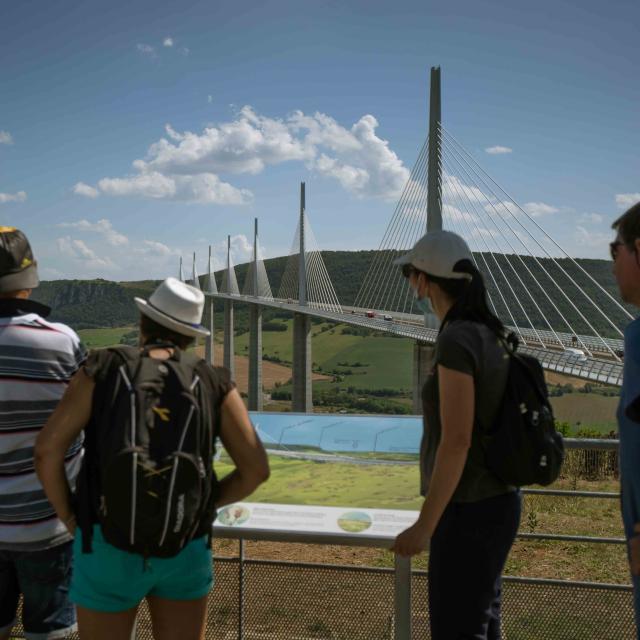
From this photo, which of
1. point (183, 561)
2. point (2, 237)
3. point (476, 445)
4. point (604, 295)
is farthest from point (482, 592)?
point (604, 295)

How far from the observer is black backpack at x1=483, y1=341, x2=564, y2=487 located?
154cm

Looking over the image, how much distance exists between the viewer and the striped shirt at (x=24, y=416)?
1.67 metres

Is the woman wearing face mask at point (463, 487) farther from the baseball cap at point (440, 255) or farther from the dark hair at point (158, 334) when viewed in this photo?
the dark hair at point (158, 334)

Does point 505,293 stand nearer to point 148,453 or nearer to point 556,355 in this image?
point 556,355

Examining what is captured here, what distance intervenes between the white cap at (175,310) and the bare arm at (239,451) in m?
0.17

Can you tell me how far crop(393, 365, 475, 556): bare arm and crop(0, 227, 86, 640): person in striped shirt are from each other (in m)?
0.89

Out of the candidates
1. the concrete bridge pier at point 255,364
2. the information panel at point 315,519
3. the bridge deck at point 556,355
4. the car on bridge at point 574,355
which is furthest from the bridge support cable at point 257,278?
the information panel at point 315,519

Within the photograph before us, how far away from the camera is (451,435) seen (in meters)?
1.50

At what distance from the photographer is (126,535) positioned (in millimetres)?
1349

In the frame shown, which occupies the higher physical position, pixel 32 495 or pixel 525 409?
pixel 525 409

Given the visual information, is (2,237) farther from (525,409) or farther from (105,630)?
(525,409)

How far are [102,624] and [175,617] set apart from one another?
0.16 m

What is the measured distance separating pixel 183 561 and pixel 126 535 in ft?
0.57

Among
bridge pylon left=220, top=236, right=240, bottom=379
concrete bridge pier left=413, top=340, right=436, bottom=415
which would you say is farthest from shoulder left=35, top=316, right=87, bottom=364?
bridge pylon left=220, top=236, right=240, bottom=379
